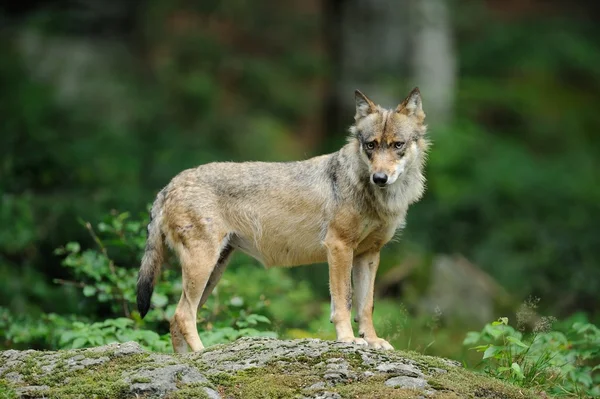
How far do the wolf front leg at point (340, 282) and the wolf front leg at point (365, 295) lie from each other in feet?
0.73

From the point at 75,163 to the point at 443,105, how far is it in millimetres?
8928

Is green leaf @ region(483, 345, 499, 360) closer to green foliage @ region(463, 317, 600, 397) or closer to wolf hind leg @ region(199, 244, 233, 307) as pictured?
green foliage @ region(463, 317, 600, 397)

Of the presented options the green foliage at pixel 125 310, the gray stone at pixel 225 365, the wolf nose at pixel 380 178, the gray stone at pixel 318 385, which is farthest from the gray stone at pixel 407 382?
the green foliage at pixel 125 310

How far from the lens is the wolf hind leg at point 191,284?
800 cm

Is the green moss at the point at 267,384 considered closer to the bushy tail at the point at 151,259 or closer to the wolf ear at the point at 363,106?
the bushy tail at the point at 151,259

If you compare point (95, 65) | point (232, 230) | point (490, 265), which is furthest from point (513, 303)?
point (95, 65)

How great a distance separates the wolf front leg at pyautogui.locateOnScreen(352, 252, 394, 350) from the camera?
771 cm

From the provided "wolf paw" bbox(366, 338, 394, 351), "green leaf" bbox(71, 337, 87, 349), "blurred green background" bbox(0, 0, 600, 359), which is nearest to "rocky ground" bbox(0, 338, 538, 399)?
"wolf paw" bbox(366, 338, 394, 351)

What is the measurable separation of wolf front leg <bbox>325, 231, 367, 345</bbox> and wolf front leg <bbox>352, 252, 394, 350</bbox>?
0.73 feet

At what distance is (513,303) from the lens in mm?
13734

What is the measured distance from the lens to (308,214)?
8.31m

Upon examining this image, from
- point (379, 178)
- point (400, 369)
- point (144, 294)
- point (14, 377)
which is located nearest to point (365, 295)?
point (379, 178)

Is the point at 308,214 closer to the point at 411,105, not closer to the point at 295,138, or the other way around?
the point at 411,105

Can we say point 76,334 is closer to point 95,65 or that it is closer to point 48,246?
point 48,246
